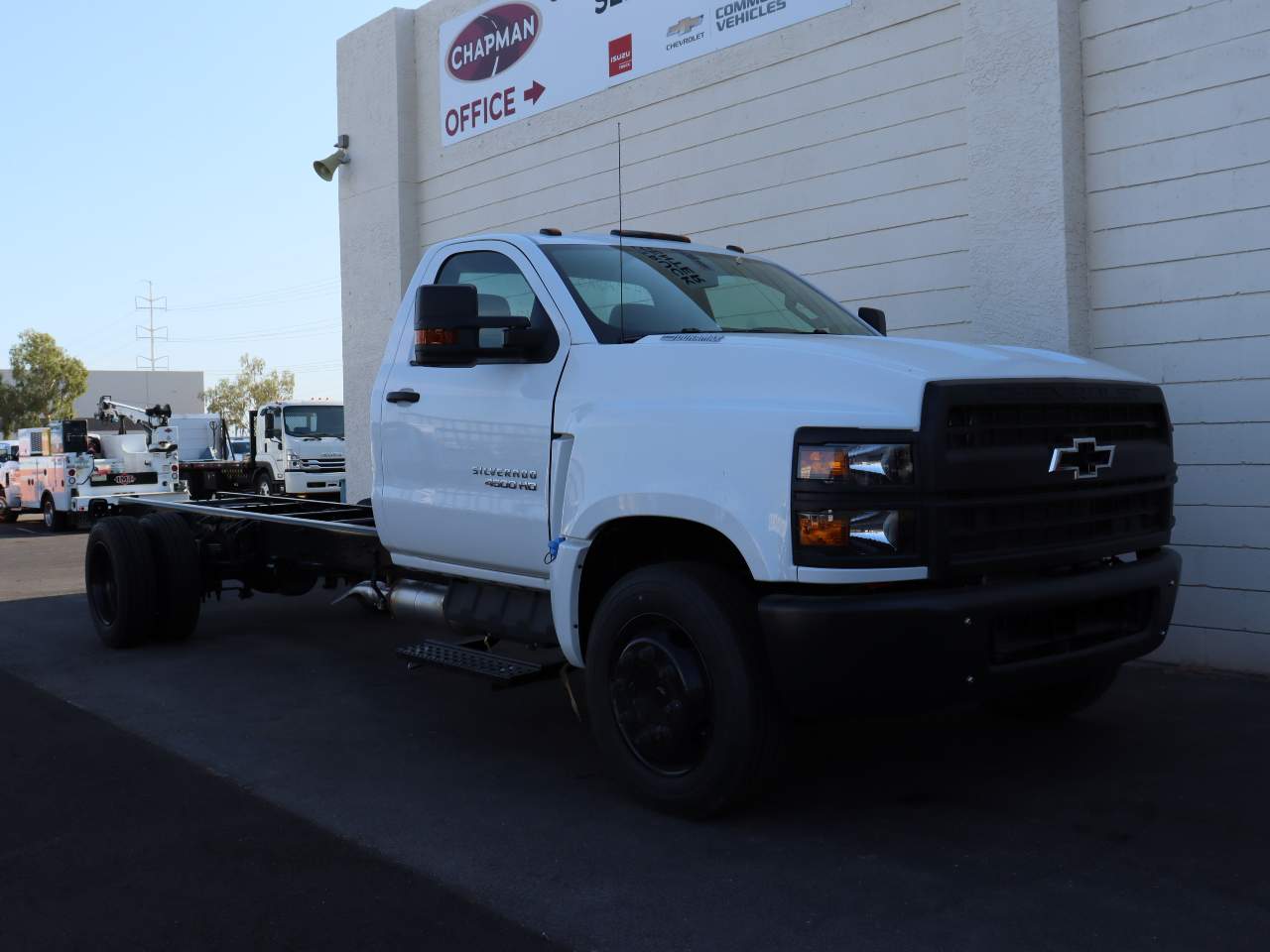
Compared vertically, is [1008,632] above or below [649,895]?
above

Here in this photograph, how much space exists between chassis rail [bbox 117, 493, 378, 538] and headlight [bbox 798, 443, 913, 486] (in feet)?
9.92

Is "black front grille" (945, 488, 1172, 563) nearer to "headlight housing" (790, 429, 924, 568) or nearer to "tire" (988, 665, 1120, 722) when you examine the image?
"headlight housing" (790, 429, 924, 568)

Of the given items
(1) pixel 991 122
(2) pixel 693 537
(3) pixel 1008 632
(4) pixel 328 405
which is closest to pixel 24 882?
(2) pixel 693 537

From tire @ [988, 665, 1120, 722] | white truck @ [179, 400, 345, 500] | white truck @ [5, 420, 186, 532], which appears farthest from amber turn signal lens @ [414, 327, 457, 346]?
white truck @ [179, 400, 345, 500]

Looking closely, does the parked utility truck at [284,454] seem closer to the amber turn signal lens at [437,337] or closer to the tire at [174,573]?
the tire at [174,573]

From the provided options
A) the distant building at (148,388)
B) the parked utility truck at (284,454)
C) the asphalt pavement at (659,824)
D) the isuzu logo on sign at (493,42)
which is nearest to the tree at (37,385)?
the distant building at (148,388)

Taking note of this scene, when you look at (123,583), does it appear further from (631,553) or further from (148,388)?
(148,388)

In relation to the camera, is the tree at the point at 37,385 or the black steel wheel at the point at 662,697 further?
the tree at the point at 37,385

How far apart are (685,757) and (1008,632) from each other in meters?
1.19

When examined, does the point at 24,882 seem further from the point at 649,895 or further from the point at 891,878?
the point at 891,878

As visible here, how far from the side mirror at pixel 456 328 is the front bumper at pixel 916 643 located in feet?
5.60

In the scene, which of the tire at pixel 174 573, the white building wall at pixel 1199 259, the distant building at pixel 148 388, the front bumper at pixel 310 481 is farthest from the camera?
the distant building at pixel 148 388

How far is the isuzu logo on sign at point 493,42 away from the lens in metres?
11.6

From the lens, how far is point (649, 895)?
374 cm
